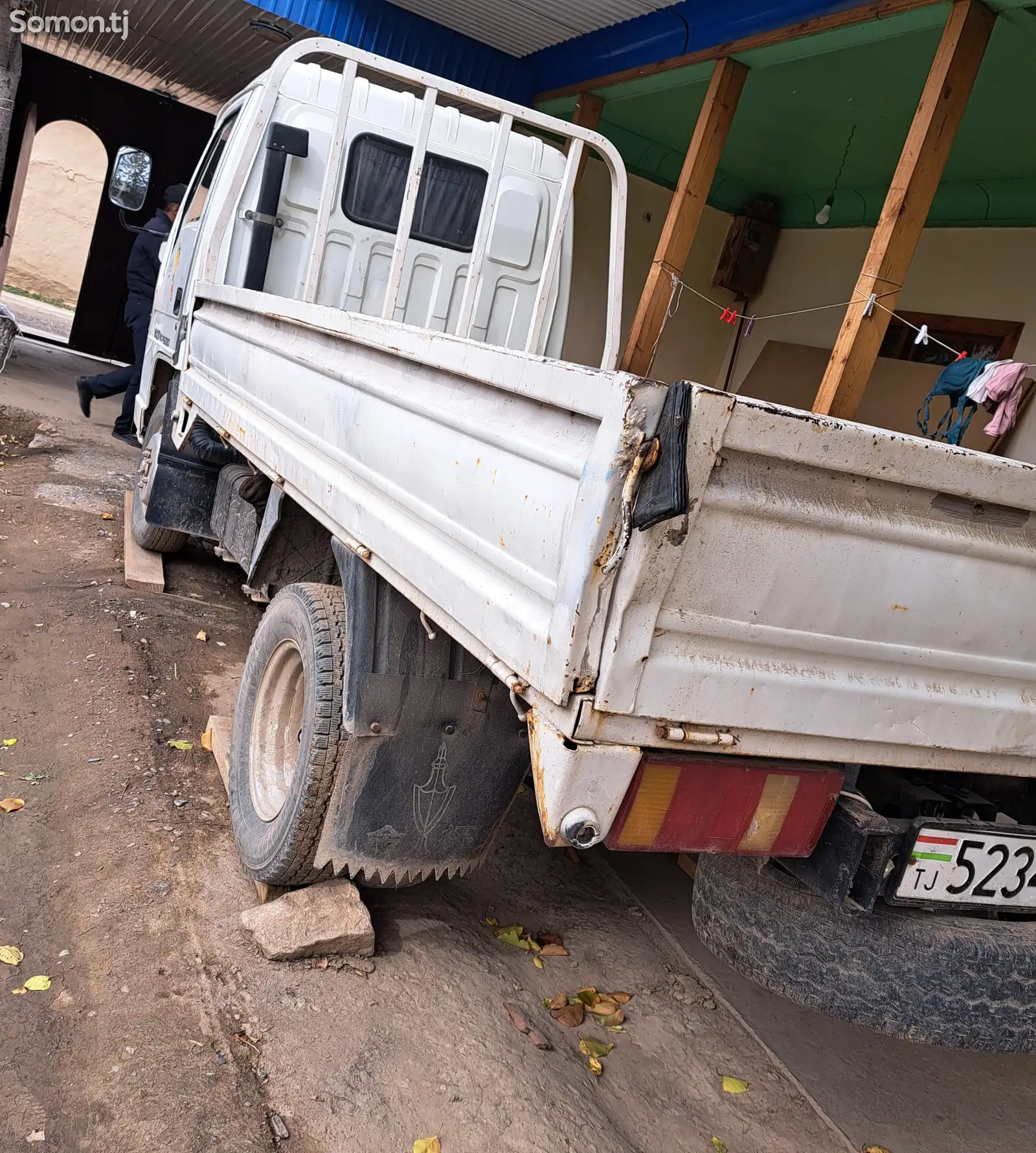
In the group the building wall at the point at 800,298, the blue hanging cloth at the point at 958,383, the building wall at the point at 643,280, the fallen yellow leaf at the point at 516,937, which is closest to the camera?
the fallen yellow leaf at the point at 516,937

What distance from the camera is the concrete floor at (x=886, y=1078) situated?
2.79m

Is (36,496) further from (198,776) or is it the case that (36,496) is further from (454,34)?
(454,34)

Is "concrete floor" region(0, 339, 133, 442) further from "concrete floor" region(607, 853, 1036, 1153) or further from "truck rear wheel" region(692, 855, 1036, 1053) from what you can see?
"truck rear wheel" region(692, 855, 1036, 1053)

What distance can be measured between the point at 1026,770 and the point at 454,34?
315 inches

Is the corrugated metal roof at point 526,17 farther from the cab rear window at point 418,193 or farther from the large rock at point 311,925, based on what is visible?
the large rock at point 311,925

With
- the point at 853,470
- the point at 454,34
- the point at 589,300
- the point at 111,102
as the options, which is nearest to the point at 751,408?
the point at 853,470

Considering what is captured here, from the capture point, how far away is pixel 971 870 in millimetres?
2150

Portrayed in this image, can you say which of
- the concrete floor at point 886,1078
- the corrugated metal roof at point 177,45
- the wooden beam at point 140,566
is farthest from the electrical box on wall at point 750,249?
the concrete floor at point 886,1078

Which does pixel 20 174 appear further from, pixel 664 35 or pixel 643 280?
pixel 664 35

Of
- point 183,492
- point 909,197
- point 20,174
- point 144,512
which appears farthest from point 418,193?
point 20,174

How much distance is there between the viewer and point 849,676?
6.40ft

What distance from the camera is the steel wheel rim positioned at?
3.21 m

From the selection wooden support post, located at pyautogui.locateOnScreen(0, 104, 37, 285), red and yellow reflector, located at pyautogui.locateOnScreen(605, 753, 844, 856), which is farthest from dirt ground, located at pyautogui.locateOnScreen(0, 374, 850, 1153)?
wooden support post, located at pyautogui.locateOnScreen(0, 104, 37, 285)

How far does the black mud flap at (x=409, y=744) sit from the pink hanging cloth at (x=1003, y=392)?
406cm
